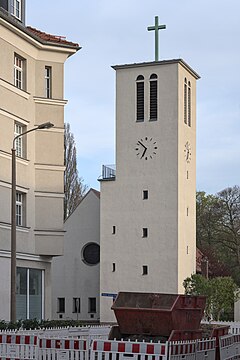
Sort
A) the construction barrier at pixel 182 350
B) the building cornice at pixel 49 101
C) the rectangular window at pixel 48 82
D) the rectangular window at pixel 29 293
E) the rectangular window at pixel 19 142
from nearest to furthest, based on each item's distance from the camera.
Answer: the construction barrier at pixel 182 350 < the rectangular window at pixel 29 293 < the rectangular window at pixel 19 142 < the building cornice at pixel 49 101 < the rectangular window at pixel 48 82

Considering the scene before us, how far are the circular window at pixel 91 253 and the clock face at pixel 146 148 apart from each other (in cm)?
1220

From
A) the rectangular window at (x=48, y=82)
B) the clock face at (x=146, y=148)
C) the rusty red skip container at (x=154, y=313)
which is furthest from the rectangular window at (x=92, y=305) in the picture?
the rusty red skip container at (x=154, y=313)

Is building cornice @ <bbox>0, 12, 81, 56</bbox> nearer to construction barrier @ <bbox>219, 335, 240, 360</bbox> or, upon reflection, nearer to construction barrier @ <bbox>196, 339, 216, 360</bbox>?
construction barrier @ <bbox>219, 335, 240, 360</bbox>

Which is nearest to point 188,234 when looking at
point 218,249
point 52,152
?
point 218,249

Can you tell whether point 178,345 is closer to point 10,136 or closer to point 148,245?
point 10,136

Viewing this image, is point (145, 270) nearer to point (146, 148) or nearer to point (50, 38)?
point (146, 148)

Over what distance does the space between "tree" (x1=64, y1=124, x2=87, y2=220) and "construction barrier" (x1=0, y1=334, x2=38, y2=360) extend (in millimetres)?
71923

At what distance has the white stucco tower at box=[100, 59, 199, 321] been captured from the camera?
242 ft

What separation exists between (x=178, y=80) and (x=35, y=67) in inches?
1323

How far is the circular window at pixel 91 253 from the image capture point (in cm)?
8431

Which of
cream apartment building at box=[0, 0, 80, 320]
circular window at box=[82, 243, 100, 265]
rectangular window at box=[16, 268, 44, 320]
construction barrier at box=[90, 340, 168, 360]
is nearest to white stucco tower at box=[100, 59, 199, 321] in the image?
circular window at box=[82, 243, 100, 265]

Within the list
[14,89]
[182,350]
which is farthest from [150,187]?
[182,350]

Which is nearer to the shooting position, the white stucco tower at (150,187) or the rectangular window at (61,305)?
the white stucco tower at (150,187)

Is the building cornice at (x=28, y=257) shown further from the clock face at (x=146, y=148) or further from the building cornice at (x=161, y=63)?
the building cornice at (x=161, y=63)
